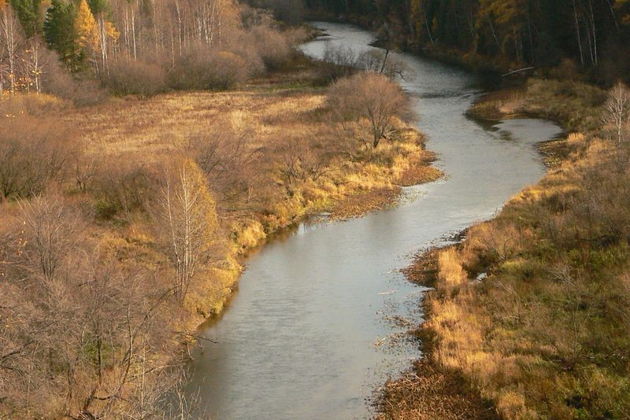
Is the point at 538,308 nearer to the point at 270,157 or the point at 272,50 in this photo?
the point at 270,157

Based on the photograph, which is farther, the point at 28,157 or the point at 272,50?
the point at 272,50

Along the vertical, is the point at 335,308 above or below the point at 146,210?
below

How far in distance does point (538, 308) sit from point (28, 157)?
23593mm

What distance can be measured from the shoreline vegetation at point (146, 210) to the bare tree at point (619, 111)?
11625 mm

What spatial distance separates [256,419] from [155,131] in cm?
3656

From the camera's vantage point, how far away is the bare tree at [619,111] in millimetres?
40659

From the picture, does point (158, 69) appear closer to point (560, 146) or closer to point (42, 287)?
point (560, 146)

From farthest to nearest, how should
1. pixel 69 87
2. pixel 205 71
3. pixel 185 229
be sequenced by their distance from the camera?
pixel 205 71 → pixel 69 87 → pixel 185 229

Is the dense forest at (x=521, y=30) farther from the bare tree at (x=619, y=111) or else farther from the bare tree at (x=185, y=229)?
the bare tree at (x=185, y=229)

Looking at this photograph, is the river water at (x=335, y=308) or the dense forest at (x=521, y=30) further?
the dense forest at (x=521, y=30)

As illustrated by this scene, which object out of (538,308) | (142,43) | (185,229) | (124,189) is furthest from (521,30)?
(185,229)

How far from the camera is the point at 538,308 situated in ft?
76.3

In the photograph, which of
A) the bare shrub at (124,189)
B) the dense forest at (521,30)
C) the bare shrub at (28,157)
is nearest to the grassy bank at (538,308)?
the bare shrub at (124,189)

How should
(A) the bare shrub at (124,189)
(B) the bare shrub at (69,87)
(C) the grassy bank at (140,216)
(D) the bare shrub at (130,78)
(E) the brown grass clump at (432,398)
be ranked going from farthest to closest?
(D) the bare shrub at (130,78)
(B) the bare shrub at (69,87)
(A) the bare shrub at (124,189)
(E) the brown grass clump at (432,398)
(C) the grassy bank at (140,216)
